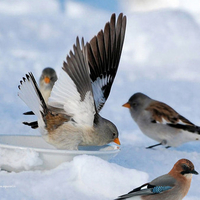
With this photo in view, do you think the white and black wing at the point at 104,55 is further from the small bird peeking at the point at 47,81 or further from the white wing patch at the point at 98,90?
the small bird peeking at the point at 47,81

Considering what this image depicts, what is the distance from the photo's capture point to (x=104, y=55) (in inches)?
162

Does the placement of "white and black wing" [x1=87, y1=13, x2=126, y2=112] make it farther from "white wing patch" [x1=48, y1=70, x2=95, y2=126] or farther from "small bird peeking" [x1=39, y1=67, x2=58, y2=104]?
"small bird peeking" [x1=39, y1=67, x2=58, y2=104]

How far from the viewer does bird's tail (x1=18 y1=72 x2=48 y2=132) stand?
134 inches

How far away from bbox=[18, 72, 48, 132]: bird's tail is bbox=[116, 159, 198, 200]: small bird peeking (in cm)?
123

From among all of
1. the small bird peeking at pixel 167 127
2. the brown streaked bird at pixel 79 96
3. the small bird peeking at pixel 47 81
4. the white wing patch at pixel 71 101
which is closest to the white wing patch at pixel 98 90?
the brown streaked bird at pixel 79 96

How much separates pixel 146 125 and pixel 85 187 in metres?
2.55

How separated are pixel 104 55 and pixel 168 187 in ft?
5.67

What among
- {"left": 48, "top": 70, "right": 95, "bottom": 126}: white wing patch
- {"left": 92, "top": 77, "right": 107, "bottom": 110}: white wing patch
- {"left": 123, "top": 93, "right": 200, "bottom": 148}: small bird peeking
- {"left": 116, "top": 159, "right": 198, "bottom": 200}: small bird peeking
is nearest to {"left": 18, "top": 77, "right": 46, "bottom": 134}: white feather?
{"left": 48, "top": 70, "right": 95, "bottom": 126}: white wing patch

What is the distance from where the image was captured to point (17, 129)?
5480 mm

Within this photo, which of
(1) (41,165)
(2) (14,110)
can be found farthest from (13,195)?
(2) (14,110)

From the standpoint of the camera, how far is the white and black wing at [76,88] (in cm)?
333

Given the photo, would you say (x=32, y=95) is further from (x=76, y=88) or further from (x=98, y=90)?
(x=98, y=90)

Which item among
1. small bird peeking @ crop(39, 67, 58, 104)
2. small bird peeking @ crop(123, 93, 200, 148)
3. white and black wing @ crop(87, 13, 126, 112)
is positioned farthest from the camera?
small bird peeking @ crop(39, 67, 58, 104)

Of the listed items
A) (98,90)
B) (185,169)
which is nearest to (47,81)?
(98,90)
